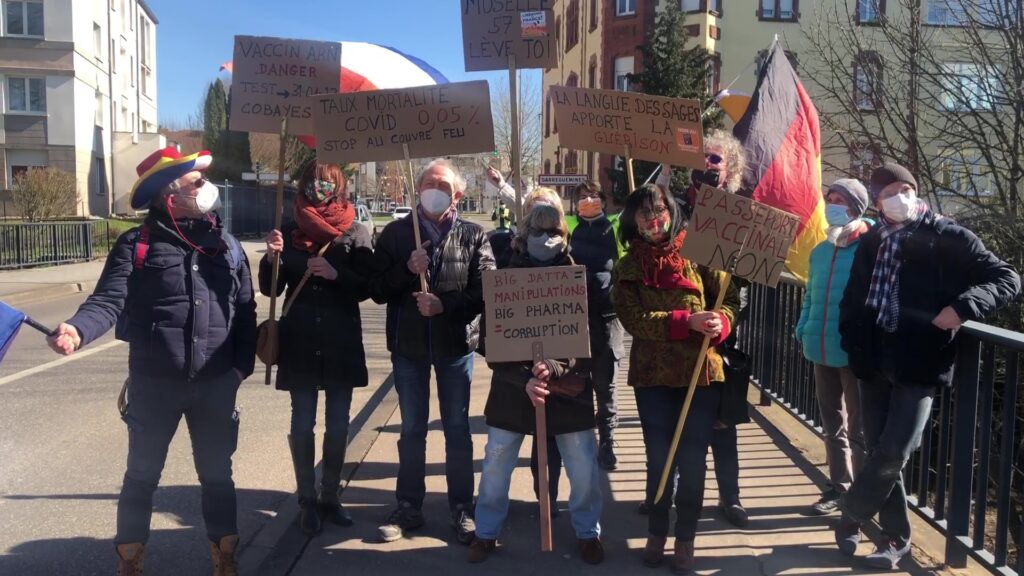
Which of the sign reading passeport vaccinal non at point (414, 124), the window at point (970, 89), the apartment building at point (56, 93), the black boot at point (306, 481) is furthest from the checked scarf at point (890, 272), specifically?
the apartment building at point (56, 93)

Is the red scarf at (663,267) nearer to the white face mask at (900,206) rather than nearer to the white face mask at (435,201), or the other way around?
the white face mask at (900,206)

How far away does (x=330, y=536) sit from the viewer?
4.22 meters

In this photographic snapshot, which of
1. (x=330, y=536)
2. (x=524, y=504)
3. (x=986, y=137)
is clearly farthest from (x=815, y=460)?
(x=986, y=137)

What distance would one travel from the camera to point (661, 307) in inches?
146

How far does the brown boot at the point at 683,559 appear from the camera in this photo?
3785 mm

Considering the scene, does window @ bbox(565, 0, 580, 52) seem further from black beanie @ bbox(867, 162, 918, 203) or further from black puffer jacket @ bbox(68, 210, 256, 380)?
black puffer jacket @ bbox(68, 210, 256, 380)

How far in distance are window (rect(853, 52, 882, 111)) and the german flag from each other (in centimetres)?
715

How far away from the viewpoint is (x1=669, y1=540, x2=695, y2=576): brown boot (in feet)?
12.4

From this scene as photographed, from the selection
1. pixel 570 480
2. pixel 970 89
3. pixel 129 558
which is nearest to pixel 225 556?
pixel 129 558

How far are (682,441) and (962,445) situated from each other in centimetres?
125

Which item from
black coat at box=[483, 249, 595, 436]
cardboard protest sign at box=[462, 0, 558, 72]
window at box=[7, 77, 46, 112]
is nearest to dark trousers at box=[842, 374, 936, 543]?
black coat at box=[483, 249, 595, 436]

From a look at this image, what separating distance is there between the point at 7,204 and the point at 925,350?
124 ft

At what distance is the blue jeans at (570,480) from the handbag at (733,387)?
66cm

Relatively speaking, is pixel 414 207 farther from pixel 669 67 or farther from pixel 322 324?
pixel 669 67
